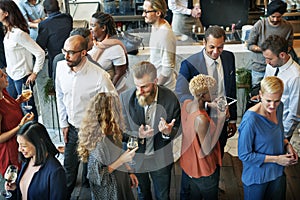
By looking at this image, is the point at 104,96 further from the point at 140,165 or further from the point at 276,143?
the point at 276,143

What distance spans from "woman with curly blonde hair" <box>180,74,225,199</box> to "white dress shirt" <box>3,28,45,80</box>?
60.0 inches

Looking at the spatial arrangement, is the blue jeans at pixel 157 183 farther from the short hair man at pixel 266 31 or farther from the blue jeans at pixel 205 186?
the short hair man at pixel 266 31

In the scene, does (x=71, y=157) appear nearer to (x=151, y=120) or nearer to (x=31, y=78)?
(x=151, y=120)

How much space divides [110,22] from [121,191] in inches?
55.7

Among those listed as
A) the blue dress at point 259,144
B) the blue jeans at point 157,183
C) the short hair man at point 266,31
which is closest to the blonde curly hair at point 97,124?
the blue jeans at point 157,183

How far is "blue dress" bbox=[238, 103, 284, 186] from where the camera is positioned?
2.83 m

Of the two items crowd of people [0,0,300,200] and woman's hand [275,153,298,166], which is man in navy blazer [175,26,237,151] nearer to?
crowd of people [0,0,300,200]

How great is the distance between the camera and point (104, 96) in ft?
9.11

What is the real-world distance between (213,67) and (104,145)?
109 cm

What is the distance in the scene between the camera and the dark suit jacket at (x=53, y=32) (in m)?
4.20

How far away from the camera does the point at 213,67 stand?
3.42 meters

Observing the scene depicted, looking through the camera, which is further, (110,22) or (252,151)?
(110,22)

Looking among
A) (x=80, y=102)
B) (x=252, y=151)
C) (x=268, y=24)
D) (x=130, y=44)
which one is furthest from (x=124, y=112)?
(x=268, y=24)

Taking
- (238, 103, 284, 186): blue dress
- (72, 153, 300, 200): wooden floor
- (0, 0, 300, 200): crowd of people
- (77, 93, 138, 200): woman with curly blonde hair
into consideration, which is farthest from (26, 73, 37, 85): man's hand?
(238, 103, 284, 186): blue dress
